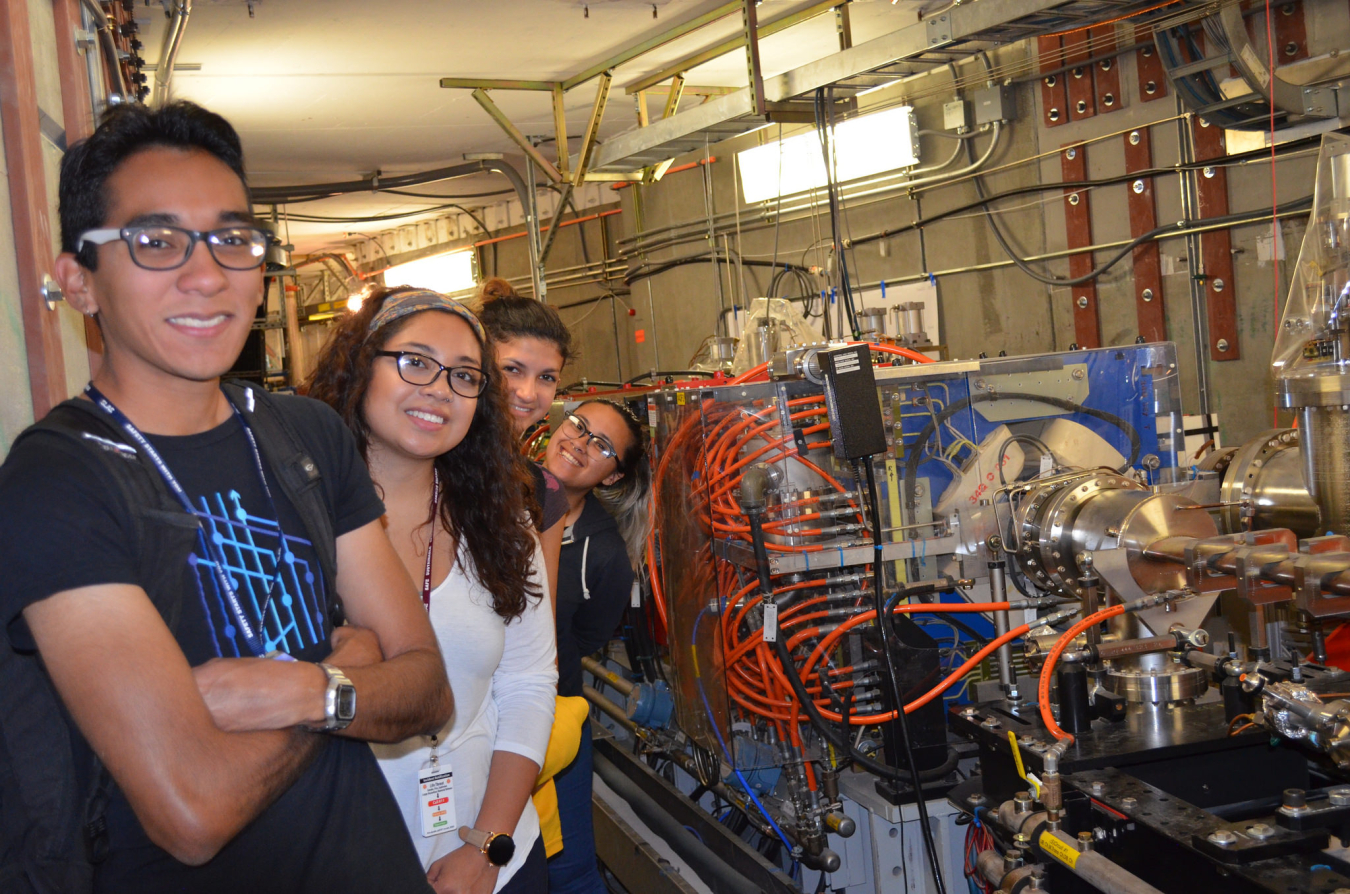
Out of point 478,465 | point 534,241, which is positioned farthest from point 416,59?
point 478,465

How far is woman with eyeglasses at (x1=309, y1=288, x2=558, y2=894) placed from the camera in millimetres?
1556

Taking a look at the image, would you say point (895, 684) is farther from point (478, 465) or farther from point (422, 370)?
point (422, 370)

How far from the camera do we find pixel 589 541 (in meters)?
2.74

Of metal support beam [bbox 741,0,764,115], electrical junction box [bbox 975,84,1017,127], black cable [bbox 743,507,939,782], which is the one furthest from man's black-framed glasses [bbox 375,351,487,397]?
electrical junction box [bbox 975,84,1017,127]

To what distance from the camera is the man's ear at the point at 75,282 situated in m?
1.02

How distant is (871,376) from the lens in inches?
81.5

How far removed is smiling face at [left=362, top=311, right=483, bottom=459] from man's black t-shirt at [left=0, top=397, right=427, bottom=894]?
15.8 inches

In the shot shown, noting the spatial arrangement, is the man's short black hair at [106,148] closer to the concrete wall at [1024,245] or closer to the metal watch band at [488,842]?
the metal watch band at [488,842]

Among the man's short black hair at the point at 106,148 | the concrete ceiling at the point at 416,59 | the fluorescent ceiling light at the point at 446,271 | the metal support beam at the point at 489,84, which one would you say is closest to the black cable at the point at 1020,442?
the man's short black hair at the point at 106,148

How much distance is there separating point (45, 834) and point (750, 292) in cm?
623

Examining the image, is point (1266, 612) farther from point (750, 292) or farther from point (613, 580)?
point (750, 292)

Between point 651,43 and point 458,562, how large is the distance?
3.89 metres

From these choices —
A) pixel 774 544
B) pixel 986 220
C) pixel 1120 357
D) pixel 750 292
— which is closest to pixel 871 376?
pixel 774 544

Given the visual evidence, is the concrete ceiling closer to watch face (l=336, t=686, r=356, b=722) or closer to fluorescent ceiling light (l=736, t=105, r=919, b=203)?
fluorescent ceiling light (l=736, t=105, r=919, b=203)
